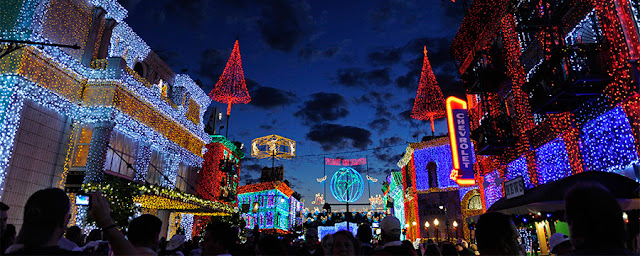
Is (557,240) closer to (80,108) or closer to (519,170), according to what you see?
(519,170)

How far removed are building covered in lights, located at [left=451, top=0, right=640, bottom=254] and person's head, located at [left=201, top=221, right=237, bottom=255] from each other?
8.48 metres

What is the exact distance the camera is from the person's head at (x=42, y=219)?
2.65m

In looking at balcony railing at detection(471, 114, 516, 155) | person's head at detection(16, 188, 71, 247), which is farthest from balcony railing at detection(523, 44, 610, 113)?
person's head at detection(16, 188, 71, 247)

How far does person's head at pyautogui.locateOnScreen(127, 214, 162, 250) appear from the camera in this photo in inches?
130

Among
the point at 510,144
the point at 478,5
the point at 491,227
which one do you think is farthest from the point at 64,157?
the point at 478,5

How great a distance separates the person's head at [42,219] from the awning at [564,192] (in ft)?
26.6

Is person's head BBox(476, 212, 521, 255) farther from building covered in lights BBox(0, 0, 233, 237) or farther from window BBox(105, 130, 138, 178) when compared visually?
window BBox(105, 130, 138, 178)

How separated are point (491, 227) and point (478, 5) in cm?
1933

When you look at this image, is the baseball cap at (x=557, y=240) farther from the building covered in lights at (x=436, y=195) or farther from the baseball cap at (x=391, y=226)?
the building covered in lights at (x=436, y=195)

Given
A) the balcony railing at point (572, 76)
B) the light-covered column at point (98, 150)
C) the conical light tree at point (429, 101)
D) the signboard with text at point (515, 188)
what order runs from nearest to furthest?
the balcony railing at point (572, 76) < the signboard with text at point (515, 188) < the light-covered column at point (98, 150) < the conical light tree at point (429, 101)

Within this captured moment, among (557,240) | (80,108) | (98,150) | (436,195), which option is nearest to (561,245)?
(557,240)

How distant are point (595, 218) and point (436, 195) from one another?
1217 inches

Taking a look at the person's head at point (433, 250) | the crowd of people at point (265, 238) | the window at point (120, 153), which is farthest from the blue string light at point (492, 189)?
the window at point (120, 153)

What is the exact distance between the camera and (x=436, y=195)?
103 ft
